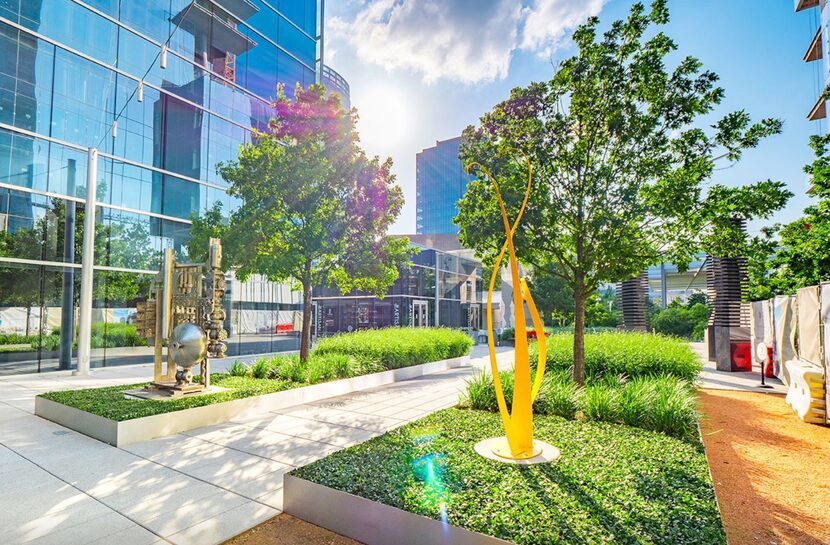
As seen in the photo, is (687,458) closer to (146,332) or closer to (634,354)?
(634,354)

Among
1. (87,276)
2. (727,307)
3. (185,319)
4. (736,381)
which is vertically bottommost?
(736,381)

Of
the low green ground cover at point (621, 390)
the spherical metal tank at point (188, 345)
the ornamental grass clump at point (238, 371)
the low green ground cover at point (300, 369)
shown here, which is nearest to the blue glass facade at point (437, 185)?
the low green ground cover at point (300, 369)

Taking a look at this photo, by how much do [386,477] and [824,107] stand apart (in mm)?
34603

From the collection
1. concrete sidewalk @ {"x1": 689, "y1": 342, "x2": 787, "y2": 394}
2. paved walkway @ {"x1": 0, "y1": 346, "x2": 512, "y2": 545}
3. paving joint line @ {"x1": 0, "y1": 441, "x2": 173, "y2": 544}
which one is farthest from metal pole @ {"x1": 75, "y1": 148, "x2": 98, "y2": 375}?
concrete sidewalk @ {"x1": 689, "y1": 342, "x2": 787, "y2": 394}

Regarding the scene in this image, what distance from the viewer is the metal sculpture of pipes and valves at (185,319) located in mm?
8516

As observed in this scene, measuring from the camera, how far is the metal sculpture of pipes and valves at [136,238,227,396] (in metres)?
8.52

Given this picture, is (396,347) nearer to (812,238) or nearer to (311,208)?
(311,208)

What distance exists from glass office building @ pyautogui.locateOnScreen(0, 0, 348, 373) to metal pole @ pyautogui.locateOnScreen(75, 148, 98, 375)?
1843 mm

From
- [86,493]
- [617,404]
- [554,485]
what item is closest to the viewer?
[554,485]

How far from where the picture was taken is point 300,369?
10.7 meters

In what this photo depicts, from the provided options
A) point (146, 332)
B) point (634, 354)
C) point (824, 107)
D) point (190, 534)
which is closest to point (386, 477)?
point (190, 534)

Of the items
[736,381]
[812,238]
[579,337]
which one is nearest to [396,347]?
[579,337]

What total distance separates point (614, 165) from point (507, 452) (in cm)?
603

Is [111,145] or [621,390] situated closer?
[621,390]
